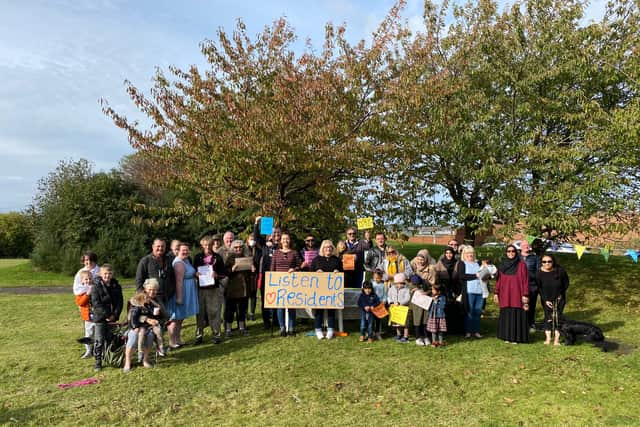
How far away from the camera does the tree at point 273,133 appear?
10156mm

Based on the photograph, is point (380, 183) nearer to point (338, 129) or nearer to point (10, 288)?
point (338, 129)

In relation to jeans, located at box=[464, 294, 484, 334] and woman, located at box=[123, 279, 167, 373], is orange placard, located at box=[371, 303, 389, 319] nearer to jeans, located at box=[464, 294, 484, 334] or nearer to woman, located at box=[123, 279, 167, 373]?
jeans, located at box=[464, 294, 484, 334]

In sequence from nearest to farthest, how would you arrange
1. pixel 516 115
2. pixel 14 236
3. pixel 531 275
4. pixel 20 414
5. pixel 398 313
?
pixel 20 414, pixel 398 313, pixel 531 275, pixel 516 115, pixel 14 236

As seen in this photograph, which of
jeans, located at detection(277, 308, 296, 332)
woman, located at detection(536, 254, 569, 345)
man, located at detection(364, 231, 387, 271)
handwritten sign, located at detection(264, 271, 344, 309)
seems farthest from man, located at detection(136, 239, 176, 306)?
woman, located at detection(536, 254, 569, 345)

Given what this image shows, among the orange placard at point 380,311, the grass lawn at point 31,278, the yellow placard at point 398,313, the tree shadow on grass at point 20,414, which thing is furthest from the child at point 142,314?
the grass lawn at point 31,278

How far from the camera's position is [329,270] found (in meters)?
8.42

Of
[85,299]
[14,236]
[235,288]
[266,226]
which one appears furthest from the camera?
[14,236]

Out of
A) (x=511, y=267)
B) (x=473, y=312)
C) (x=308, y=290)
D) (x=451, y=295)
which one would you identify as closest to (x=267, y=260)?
(x=308, y=290)

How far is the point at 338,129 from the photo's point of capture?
10.5 metres

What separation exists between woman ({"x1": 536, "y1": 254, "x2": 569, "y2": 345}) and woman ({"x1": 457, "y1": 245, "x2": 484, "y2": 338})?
1.13 m

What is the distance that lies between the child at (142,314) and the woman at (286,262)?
2.45 metres

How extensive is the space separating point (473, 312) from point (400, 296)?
5.23 feet

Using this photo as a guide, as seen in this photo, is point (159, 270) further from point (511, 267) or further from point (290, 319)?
point (511, 267)

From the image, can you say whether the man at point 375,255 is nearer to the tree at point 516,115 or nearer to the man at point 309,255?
the man at point 309,255
